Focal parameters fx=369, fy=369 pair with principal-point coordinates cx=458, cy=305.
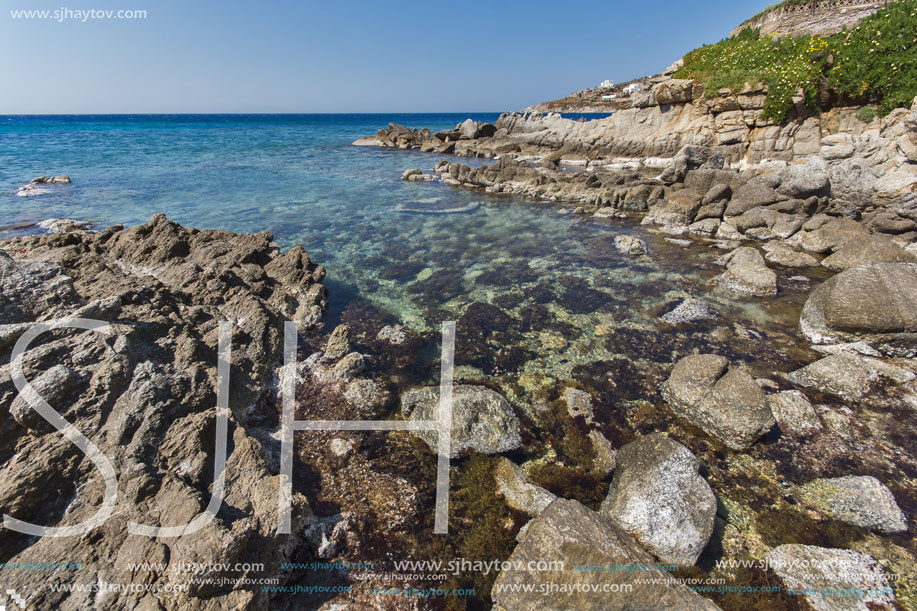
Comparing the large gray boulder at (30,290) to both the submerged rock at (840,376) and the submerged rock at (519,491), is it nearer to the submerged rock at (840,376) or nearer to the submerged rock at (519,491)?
the submerged rock at (519,491)

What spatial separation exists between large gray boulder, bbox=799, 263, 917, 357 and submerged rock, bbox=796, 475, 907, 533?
426 cm

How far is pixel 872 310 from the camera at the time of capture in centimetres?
782

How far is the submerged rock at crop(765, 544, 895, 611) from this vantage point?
406 centimetres

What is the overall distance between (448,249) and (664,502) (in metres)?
12.1

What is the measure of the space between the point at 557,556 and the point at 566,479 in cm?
202

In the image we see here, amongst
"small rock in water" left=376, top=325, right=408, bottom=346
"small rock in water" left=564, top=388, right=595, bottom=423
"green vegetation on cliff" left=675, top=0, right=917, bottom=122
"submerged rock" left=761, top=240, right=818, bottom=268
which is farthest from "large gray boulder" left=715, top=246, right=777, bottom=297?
"green vegetation on cliff" left=675, top=0, right=917, bottom=122

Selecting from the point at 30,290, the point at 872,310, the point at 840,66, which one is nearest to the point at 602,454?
the point at 872,310

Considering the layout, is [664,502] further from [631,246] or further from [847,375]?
[631,246]

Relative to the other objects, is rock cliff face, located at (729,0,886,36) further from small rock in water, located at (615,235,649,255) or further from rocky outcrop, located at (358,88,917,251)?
small rock in water, located at (615,235,649,255)

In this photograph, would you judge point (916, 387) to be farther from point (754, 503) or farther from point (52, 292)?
point (52, 292)

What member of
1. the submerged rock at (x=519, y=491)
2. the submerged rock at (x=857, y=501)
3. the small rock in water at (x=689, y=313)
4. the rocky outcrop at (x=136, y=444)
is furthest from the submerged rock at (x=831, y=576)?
the small rock in water at (x=689, y=313)

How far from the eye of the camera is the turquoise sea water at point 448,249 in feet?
31.1

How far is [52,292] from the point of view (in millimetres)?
5578

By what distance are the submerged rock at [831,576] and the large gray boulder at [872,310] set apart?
5.71 metres
